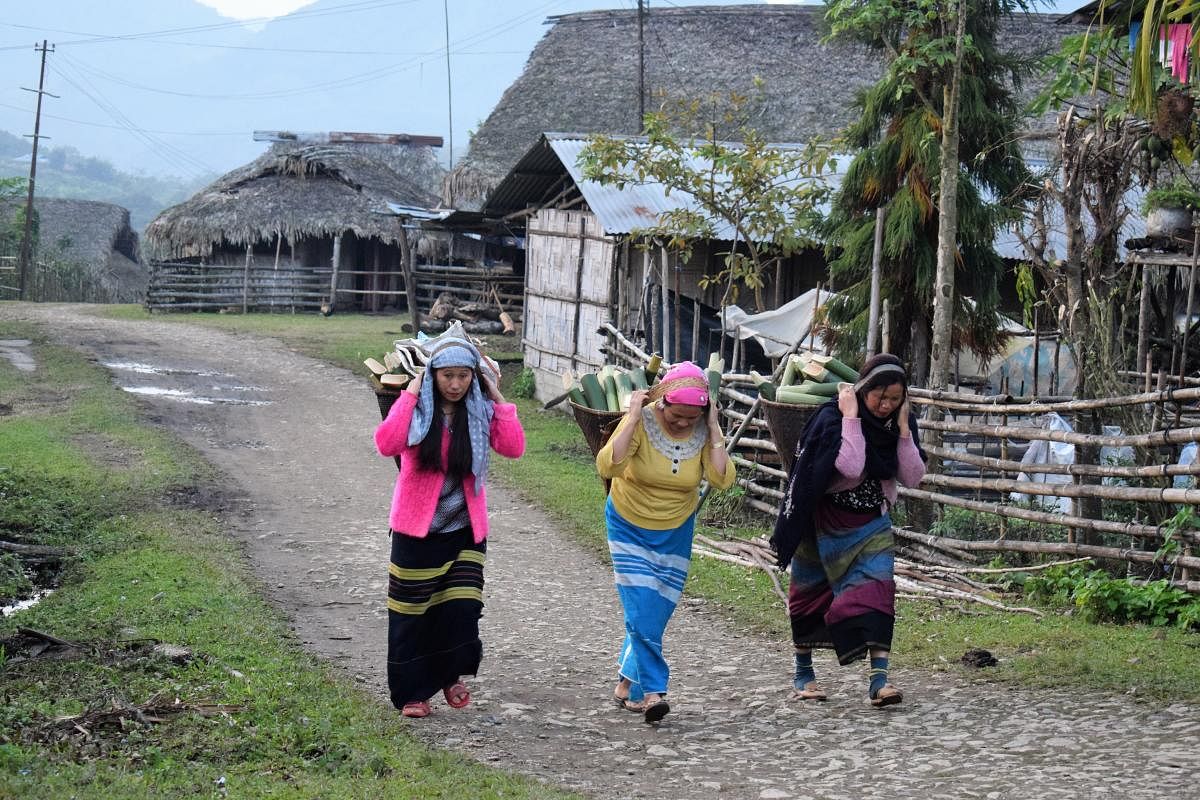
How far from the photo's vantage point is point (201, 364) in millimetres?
18141

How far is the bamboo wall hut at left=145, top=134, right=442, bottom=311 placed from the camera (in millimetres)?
27453

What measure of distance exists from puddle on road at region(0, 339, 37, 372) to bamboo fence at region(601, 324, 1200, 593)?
1212 centimetres

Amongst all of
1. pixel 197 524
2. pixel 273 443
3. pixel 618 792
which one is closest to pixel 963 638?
pixel 618 792

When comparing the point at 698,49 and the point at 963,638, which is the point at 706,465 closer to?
the point at 963,638

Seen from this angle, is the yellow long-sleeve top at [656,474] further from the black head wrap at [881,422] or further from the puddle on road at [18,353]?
the puddle on road at [18,353]

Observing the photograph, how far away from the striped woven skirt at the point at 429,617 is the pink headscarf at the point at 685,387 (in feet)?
3.31

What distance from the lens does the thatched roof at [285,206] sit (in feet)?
90.3

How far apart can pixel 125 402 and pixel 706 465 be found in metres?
10.6

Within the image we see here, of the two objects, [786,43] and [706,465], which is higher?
[786,43]

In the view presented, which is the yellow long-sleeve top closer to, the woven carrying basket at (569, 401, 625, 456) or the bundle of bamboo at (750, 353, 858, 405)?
the woven carrying basket at (569, 401, 625, 456)

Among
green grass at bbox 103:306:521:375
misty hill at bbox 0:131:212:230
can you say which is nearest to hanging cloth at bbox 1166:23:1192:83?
green grass at bbox 103:306:521:375

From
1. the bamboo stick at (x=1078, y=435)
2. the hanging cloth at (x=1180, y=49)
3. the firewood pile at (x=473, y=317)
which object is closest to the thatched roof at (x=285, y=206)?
the firewood pile at (x=473, y=317)

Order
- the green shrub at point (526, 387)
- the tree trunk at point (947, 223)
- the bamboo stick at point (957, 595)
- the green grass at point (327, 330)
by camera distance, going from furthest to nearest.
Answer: the green grass at point (327, 330) → the green shrub at point (526, 387) → the tree trunk at point (947, 223) → the bamboo stick at point (957, 595)

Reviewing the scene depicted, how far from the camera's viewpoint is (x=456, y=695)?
545 cm
